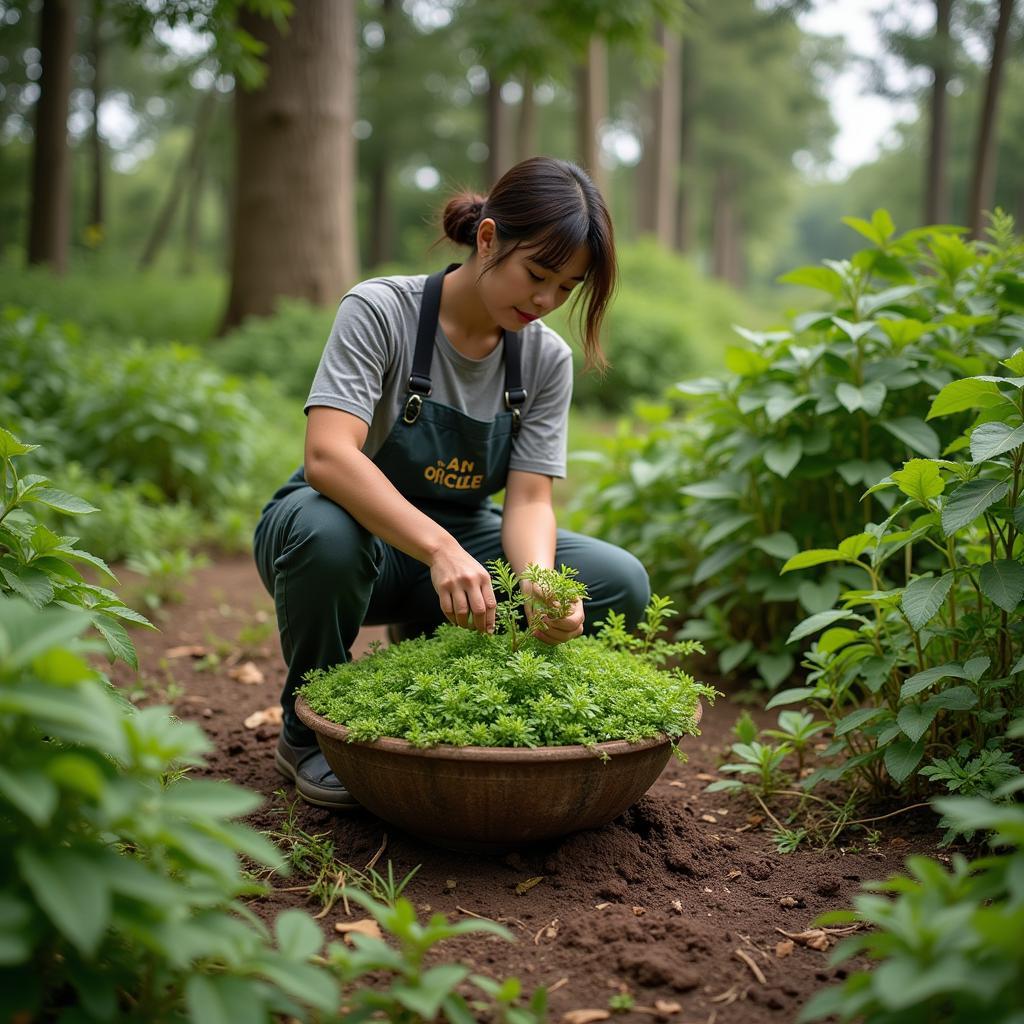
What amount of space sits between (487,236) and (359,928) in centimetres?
158

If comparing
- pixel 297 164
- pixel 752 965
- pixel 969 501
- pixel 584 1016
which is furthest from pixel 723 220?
pixel 584 1016

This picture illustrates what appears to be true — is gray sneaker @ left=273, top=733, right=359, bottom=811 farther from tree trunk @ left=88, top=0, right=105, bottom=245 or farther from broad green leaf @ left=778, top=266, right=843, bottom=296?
tree trunk @ left=88, top=0, right=105, bottom=245

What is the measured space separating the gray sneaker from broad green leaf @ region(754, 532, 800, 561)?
5.00 ft

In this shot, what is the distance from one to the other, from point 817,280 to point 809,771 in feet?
4.94

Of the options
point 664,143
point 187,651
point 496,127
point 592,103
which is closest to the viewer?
point 187,651

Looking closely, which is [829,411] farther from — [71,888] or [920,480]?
[71,888]

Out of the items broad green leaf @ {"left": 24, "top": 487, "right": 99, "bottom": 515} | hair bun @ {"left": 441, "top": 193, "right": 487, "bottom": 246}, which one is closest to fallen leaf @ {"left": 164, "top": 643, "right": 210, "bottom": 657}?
broad green leaf @ {"left": 24, "top": 487, "right": 99, "bottom": 515}

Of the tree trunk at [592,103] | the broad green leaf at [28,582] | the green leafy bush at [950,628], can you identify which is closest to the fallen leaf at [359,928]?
the broad green leaf at [28,582]

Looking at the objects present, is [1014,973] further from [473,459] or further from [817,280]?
[817,280]

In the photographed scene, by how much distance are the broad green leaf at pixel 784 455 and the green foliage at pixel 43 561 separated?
1.86 m

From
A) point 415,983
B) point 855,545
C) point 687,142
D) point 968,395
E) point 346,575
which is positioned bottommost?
point 415,983

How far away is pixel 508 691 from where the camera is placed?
1974 mm

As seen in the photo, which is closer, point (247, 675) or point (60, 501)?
point (60, 501)

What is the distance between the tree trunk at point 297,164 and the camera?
8.08 meters
